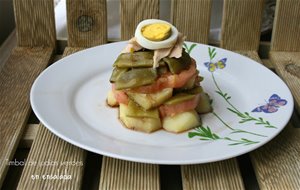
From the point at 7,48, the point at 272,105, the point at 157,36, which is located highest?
the point at 157,36

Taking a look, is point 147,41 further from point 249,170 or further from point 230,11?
point 230,11

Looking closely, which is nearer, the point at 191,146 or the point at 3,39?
the point at 191,146

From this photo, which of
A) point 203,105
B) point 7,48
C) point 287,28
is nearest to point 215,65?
point 203,105

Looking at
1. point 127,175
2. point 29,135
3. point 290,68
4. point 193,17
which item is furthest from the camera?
point 193,17

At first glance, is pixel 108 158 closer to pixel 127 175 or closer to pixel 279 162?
pixel 127 175

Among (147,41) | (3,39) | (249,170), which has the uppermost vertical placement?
(147,41)

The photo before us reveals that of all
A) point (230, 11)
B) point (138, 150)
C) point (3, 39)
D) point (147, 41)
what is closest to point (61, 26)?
point (3, 39)

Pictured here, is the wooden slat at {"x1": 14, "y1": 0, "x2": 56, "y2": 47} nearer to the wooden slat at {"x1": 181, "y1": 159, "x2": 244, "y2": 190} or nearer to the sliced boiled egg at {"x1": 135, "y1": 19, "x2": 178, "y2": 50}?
the sliced boiled egg at {"x1": 135, "y1": 19, "x2": 178, "y2": 50}
